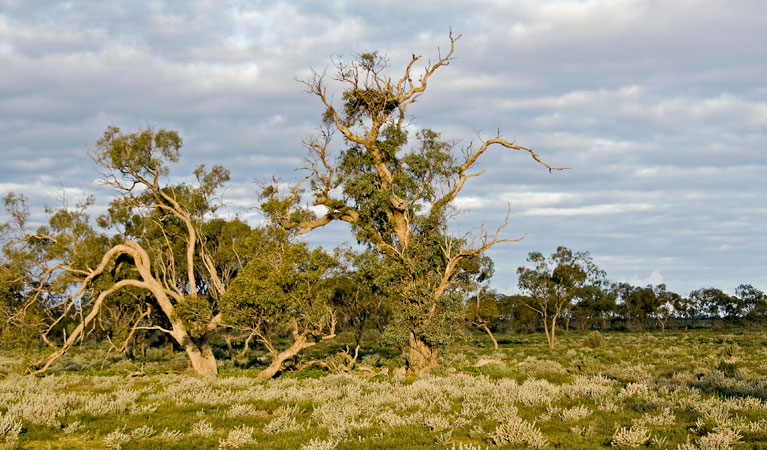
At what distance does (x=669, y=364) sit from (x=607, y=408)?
58.3 feet

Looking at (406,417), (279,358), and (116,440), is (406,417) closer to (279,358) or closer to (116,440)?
(116,440)

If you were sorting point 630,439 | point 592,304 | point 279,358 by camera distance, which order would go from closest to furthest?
point 630,439 < point 279,358 < point 592,304

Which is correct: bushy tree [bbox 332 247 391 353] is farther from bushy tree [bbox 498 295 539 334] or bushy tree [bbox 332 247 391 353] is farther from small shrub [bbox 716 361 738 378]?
bushy tree [bbox 498 295 539 334]

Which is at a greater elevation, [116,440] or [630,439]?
[630,439]

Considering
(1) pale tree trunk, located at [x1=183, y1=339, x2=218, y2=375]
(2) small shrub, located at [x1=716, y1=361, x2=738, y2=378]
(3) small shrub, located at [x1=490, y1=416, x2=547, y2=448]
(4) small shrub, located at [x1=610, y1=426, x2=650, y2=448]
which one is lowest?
(1) pale tree trunk, located at [x1=183, y1=339, x2=218, y2=375]

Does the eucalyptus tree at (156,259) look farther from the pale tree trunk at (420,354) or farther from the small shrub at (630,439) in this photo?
the small shrub at (630,439)

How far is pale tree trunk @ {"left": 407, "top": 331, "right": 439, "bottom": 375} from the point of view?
2673 centimetres

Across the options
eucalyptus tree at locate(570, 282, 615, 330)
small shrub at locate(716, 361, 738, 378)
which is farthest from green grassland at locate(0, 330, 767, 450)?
eucalyptus tree at locate(570, 282, 615, 330)

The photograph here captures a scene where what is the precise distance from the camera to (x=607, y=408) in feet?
41.6

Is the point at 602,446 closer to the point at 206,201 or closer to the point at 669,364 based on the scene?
the point at 669,364

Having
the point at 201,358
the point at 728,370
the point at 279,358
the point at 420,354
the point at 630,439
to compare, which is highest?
the point at 630,439

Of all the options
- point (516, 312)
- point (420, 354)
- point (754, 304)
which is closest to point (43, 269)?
point (420, 354)

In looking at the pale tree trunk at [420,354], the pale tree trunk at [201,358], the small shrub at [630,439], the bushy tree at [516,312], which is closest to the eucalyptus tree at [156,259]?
the pale tree trunk at [201,358]

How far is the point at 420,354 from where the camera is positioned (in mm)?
26828
